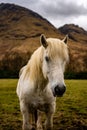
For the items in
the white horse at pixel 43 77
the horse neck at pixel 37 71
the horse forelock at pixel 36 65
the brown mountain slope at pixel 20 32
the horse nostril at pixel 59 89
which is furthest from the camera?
the brown mountain slope at pixel 20 32

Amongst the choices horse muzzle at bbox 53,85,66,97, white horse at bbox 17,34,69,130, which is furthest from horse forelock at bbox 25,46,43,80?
horse muzzle at bbox 53,85,66,97

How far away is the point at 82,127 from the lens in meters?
10.5

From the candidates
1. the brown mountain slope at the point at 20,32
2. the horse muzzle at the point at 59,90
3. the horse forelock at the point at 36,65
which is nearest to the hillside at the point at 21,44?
the brown mountain slope at the point at 20,32

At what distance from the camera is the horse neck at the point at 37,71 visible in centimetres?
680

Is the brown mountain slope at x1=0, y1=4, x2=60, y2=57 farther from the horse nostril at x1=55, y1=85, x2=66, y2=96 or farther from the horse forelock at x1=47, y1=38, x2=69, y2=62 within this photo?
the horse nostril at x1=55, y1=85, x2=66, y2=96

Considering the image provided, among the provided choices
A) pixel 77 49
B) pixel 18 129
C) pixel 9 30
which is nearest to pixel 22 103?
pixel 18 129

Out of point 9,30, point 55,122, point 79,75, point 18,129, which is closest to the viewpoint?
point 18,129

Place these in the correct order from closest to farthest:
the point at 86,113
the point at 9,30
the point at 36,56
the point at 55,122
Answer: the point at 36,56, the point at 55,122, the point at 86,113, the point at 9,30

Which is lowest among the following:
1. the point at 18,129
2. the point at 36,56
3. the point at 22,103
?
the point at 18,129

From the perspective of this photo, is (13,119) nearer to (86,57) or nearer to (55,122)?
(55,122)

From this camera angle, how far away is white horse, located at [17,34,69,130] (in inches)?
236

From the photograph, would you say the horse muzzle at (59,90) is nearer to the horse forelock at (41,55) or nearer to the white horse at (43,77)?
the white horse at (43,77)

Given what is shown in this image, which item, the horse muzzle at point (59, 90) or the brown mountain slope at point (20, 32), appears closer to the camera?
the horse muzzle at point (59, 90)

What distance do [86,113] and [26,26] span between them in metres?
175
